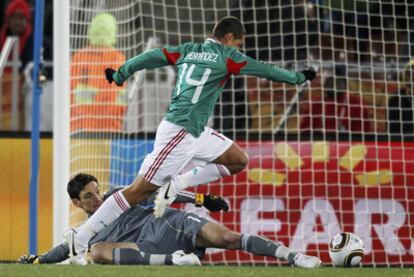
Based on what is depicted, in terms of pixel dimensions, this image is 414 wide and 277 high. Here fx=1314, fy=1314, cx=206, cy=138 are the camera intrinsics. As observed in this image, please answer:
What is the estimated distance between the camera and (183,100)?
30.0 feet

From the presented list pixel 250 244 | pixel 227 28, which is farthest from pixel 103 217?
pixel 227 28

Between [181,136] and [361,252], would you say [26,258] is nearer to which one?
[181,136]

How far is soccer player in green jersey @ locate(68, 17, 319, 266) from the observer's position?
9023 mm

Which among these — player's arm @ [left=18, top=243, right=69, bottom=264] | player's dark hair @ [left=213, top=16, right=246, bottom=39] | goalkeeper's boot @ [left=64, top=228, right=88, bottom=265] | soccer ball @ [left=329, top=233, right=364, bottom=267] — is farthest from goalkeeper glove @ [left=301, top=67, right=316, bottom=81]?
player's arm @ [left=18, top=243, right=69, bottom=264]

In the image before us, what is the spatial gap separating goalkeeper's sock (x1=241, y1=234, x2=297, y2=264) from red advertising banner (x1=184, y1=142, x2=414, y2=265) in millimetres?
2486

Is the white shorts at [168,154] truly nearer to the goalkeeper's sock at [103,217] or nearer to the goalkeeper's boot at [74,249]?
the goalkeeper's sock at [103,217]

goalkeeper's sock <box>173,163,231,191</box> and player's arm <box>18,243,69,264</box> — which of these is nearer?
player's arm <box>18,243,69,264</box>

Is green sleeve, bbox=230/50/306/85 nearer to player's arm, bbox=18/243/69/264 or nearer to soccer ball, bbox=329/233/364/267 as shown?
soccer ball, bbox=329/233/364/267

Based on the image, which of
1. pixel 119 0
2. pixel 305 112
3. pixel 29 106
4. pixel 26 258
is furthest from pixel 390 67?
pixel 26 258

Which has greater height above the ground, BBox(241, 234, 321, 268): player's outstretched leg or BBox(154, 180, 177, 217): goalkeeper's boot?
BBox(154, 180, 177, 217): goalkeeper's boot

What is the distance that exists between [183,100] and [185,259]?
111cm

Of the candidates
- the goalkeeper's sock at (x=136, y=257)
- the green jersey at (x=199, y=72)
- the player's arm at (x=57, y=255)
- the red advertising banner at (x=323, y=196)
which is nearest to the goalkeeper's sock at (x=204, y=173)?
the green jersey at (x=199, y=72)

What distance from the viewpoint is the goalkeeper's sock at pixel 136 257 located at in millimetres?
9203

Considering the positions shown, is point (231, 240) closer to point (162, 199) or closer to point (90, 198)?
point (162, 199)
